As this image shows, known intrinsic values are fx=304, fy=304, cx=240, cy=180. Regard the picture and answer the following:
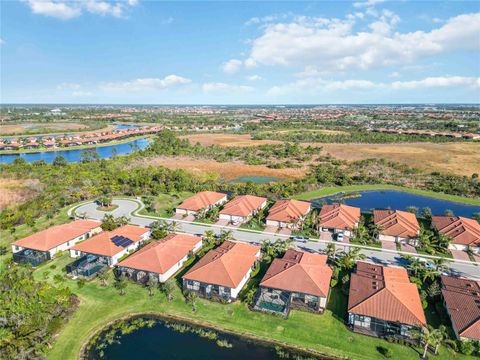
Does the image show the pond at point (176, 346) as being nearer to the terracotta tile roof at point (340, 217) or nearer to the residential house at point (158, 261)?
the residential house at point (158, 261)

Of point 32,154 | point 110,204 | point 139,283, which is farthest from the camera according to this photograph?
point 32,154

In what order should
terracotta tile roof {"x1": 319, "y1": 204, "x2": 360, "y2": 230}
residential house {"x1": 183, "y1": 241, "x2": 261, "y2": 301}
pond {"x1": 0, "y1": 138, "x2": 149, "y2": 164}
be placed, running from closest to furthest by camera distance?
residential house {"x1": 183, "y1": 241, "x2": 261, "y2": 301} < terracotta tile roof {"x1": 319, "y1": 204, "x2": 360, "y2": 230} < pond {"x1": 0, "y1": 138, "x2": 149, "y2": 164}

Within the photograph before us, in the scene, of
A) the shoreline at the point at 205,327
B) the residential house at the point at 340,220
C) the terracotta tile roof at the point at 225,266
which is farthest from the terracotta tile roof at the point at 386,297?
the residential house at the point at 340,220

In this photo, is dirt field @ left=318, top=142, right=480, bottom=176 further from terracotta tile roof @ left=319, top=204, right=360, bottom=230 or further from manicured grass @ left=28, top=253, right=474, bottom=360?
manicured grass @ left=28, top=253, right=474, bottom=360

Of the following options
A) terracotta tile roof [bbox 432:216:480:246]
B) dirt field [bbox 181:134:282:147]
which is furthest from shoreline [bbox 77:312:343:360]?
dirt field [bbox 181:134:282:147]

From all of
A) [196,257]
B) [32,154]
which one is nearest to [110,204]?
[196,257]

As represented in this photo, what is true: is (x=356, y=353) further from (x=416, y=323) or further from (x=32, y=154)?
(x=32, y=154)
